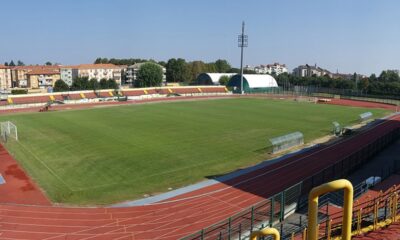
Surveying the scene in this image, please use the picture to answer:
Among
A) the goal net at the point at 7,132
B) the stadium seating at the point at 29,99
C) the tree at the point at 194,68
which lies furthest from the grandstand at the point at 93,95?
the tree at the point at 194,68

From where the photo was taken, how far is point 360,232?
37.6ft

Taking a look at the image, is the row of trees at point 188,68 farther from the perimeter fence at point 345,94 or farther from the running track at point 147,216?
the running track at point 147,216

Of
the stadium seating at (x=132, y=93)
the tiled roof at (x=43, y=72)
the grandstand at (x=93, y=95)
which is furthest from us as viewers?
the tiled roof at (x=43, y=72)

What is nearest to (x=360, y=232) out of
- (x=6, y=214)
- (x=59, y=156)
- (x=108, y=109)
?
(x=6, y=214)

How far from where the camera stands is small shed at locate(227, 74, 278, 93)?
327 ft

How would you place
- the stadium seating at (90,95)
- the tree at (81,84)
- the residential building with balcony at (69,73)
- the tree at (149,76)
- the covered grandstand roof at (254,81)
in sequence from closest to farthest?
the stadium seating at (90,95)
the tree at (81,84)
the covered grandstand roof at (254,81)
the tree at (149,76)
the residential building with balcony at (69,73)

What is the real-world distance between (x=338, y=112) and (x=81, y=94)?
4993 centimetres

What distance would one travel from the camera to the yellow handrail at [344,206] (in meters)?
3.27

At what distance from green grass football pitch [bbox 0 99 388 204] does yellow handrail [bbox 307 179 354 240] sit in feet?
58.8

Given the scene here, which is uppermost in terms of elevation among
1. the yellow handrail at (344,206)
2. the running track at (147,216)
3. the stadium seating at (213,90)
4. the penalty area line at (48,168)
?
the yellow handrail at (344,206)

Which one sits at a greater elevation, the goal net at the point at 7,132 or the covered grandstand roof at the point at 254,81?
the covered grandstand roof at the point at 254,81

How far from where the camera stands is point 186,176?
24.1 metres

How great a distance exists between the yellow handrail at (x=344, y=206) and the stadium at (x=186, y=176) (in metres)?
0.02

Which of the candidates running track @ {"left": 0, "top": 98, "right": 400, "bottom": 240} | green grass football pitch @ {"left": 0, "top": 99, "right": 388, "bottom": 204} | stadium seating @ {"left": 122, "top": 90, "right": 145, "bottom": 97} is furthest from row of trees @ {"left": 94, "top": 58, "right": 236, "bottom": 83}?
running track @ {"left": 0, "top": 98, "right": 400, "bottom": 240}
